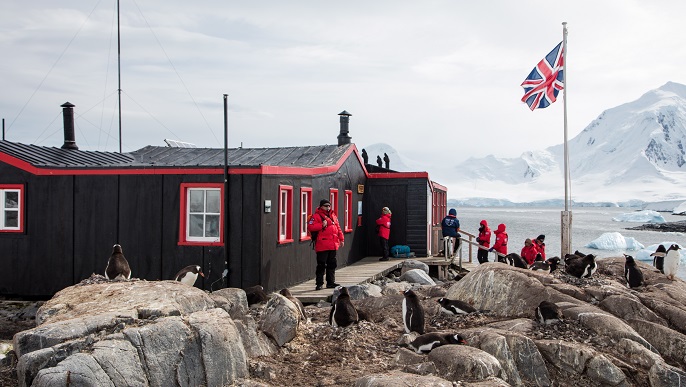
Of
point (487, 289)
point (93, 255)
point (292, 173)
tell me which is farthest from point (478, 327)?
point (93, 255)

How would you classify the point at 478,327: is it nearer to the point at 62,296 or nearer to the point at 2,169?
the point at 62,296

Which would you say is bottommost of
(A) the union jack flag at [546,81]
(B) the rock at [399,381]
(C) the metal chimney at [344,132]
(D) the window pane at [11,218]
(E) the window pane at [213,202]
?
(B) the rock at [399,381]

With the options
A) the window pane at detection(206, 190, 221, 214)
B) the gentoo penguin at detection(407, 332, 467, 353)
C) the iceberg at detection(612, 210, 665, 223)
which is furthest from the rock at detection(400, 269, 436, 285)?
the iceberg at detection(612, 210, 665, 223)

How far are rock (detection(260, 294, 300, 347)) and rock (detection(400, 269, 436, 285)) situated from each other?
318 inches

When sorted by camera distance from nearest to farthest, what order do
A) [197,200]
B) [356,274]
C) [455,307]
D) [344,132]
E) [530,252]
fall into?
[455,307] → [197,200] → [356,274] → [530,252] → [344,132]

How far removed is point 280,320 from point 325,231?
4748mm

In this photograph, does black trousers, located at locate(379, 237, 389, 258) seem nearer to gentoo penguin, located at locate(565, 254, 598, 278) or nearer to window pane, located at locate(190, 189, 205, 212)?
gentoo penguin, located at locate(565, 254, 598, 278)

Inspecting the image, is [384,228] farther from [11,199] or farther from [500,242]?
[11,199]

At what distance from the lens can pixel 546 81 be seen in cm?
2303

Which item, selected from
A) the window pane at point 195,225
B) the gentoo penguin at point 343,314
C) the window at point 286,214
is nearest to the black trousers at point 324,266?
the window at point 286,214

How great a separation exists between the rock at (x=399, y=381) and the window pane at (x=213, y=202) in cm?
708

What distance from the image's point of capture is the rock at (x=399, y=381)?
8275 millimetres

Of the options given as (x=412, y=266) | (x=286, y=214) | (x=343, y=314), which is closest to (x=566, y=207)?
(x=412, y=266)

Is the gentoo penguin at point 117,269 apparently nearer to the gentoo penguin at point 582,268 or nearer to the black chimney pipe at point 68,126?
the gentoo penguin at point 582,268
